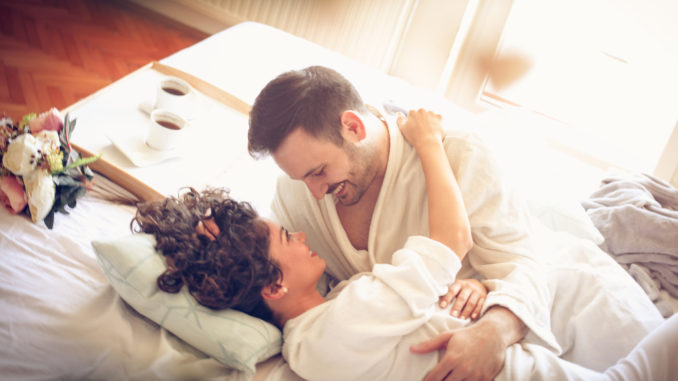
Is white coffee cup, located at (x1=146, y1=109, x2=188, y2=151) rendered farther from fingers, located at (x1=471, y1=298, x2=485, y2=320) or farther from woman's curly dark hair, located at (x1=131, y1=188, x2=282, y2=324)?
fingers, located at (x1=471, y1=298, x2=485, y2=320)

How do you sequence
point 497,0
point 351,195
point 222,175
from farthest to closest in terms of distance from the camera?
1. point 497,0
2. point 222,175
3. point 351,195

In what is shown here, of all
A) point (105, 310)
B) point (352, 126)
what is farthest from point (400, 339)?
point (105, 310)

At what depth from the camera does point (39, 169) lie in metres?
1.25

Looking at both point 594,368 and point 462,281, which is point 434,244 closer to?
point 462,281

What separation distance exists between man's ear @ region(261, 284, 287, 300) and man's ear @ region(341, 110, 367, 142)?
39 centimetres

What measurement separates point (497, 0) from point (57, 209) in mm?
2451

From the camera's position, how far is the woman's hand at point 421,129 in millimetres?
1348

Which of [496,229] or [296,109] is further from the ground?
[296,109]

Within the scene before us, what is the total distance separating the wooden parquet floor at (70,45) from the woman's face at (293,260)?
1.64 metres

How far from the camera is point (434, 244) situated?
3.67ft

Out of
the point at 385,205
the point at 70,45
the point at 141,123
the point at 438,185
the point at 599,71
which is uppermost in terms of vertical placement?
the point at 599,71

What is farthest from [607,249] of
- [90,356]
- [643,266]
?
[90,356]

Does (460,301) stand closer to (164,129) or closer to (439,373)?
(439,373)

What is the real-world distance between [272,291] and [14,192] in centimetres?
63
